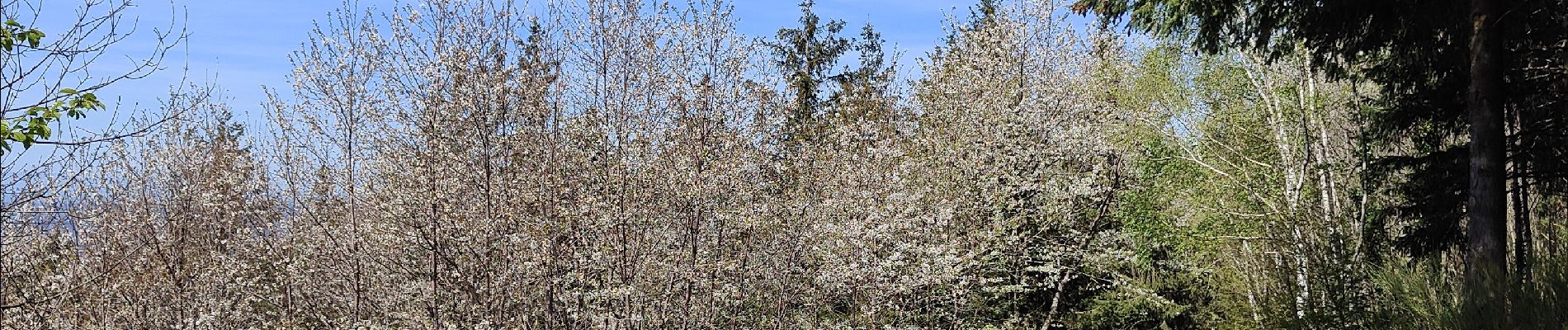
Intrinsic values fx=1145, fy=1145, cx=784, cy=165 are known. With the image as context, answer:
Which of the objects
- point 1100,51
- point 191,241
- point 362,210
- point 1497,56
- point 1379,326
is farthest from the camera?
point 1100,51

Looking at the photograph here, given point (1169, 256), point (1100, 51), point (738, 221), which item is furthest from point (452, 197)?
point (1169, 256)

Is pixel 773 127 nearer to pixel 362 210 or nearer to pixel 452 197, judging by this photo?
pixel 452 197

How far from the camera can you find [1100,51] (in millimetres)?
13695

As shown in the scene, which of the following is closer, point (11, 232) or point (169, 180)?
point (11, 232)

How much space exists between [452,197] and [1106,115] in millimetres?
7425

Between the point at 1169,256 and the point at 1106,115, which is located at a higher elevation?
the point at 1106,115

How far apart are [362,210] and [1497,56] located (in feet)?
27.1

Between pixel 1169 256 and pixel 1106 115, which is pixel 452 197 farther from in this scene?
pixel 1169 256

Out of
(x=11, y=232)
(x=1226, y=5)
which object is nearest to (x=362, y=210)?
(x=11, y=232)

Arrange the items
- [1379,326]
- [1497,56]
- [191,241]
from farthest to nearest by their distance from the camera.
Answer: [191,241], [1497,56], [1379,326]

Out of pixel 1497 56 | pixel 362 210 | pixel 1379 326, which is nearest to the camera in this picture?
pixel 1379 326

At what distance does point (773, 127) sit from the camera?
8859 millimetres

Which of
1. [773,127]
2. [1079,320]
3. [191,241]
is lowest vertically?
[1079,320]

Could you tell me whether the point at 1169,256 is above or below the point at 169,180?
below
